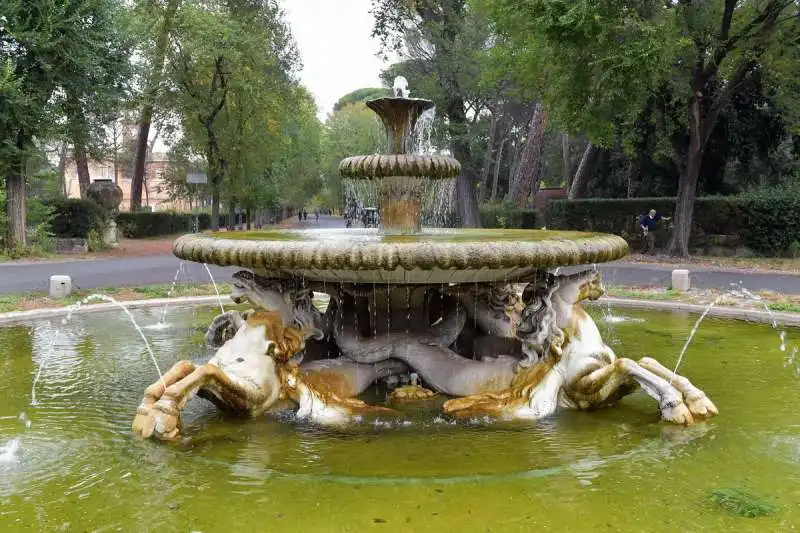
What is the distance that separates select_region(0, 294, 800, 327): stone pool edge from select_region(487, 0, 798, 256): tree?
25.5 feet

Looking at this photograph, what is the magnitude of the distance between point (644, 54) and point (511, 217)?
13.3 meters

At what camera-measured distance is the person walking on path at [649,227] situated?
23.6 meters

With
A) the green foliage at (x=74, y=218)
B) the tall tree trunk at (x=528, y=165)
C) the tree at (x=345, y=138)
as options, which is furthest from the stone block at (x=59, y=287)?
the tree at (x=345, y=138)

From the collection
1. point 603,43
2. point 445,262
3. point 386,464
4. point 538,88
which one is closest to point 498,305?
point 445,262

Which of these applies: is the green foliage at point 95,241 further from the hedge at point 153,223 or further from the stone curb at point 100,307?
the stone curb at point 100,307

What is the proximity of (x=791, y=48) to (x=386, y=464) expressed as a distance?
2002 cm

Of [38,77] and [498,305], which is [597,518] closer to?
[498,305]

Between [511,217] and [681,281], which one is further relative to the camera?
[511,217]

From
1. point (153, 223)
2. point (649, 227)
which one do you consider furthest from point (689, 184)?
point (153, 223)

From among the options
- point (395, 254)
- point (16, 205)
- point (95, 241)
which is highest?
point (16, 205)

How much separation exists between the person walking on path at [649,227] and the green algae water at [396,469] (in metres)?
18.2

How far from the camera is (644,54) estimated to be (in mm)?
16359

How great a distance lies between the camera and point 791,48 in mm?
19297

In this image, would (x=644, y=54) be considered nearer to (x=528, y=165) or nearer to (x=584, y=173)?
(x=584, y=173)
